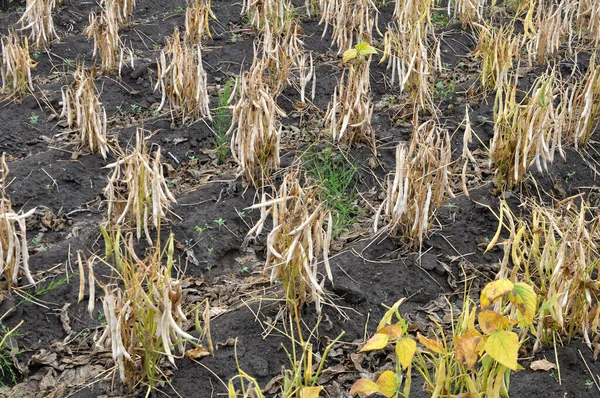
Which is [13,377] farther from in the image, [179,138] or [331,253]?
[179,138]

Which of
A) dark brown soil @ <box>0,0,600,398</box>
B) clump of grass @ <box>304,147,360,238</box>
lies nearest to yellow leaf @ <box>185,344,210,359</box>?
dark brown soil @ <box>0,0,600,398</box>

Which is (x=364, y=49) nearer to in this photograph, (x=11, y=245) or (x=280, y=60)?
(x=280, y=60)

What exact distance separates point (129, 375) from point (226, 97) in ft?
5.92

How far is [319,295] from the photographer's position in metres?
2.56

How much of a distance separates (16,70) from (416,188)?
2158 mm

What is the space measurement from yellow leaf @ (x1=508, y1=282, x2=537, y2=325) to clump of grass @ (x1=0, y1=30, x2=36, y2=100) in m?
2.75

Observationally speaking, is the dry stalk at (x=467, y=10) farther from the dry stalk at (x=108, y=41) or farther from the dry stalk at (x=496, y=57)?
the dry stalk at (x=108, y=41)

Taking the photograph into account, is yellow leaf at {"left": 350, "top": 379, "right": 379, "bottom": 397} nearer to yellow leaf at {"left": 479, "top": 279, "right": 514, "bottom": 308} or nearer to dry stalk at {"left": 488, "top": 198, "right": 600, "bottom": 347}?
yellow leaf at {"left": 479, "top": 279, "right": 514, "bottom": 308}

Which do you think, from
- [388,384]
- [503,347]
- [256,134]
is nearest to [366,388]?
[388,384]

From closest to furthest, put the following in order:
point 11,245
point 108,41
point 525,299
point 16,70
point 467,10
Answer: point 525,299
point 11,245
point 16,70
point 108,41
point 467,10

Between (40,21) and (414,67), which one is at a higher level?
(40,21)

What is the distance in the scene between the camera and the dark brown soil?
2.45 m

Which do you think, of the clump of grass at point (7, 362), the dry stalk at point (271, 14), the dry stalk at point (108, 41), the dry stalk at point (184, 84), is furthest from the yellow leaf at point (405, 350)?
the dry stalk at point (108, 41)

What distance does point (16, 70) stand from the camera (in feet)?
12.5
